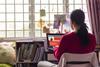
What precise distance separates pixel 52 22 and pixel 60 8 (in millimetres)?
357

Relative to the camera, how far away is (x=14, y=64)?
466 cm

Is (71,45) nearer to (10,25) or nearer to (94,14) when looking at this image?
(94,14)

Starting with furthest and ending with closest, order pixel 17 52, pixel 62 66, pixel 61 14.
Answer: pixel 61 14 < pixel 17 52 < pixel 62 66

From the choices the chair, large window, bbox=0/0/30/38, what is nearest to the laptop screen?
large window, bbox=0/0/30/38

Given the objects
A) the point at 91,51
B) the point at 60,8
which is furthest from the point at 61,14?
the point at 91,51

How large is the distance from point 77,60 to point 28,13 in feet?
9.14


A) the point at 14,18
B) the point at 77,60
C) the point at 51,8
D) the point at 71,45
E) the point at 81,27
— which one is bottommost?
the point at 77,60

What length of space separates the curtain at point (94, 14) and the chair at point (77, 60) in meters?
2.09

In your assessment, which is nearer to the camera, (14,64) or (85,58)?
(85,58)

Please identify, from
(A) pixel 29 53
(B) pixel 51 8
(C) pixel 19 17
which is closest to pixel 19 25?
(C) pixel 19 17

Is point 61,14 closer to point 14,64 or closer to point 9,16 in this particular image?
point 9,16

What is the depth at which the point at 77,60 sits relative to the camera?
339cm

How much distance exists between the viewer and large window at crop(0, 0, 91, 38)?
591 cm

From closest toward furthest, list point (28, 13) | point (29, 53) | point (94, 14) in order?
point (29, 53) < point (94, 14) < point (28, 13)
